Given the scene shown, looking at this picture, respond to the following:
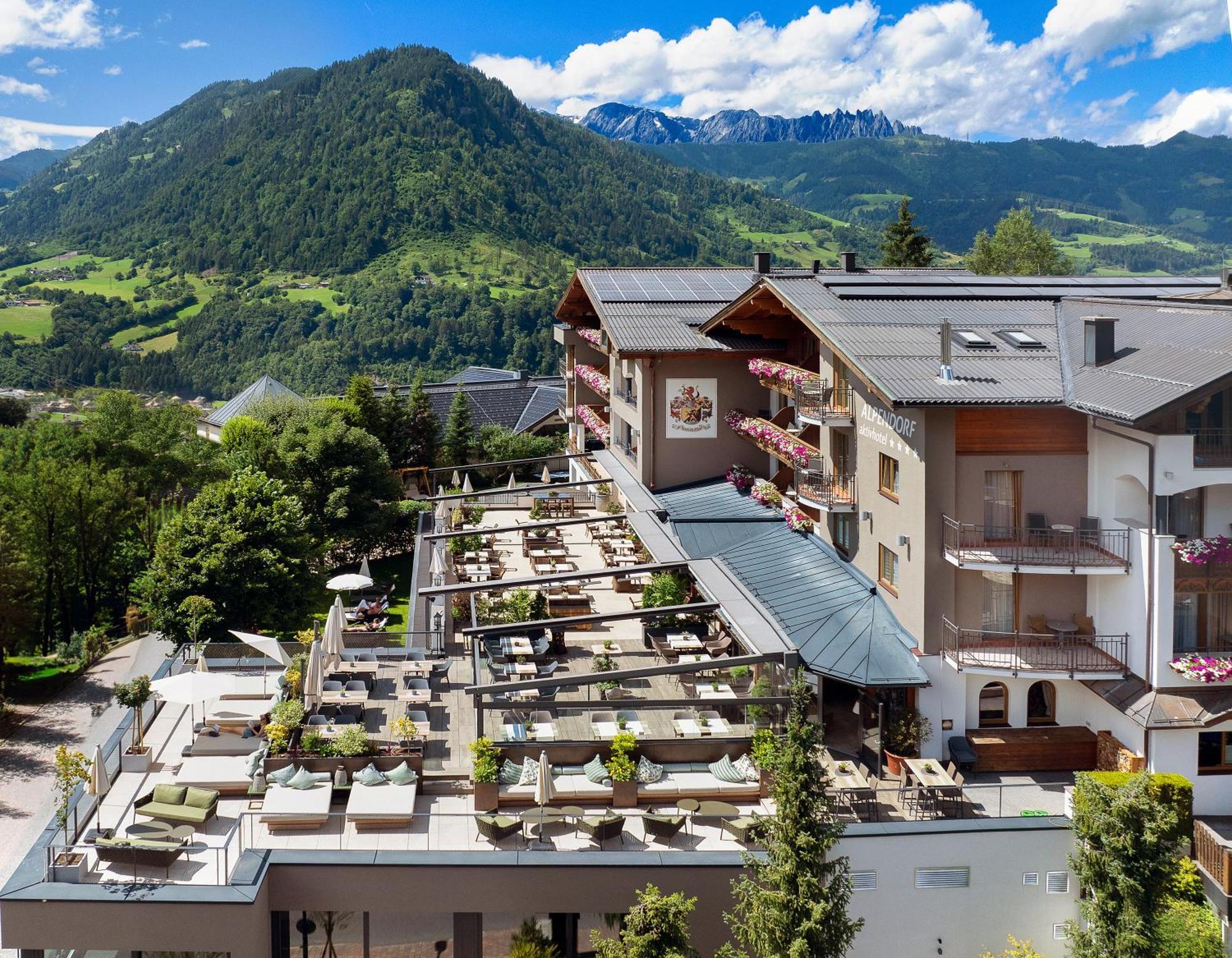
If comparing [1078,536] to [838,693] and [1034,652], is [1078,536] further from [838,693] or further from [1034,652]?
[838,693]

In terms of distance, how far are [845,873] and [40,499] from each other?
39.5m

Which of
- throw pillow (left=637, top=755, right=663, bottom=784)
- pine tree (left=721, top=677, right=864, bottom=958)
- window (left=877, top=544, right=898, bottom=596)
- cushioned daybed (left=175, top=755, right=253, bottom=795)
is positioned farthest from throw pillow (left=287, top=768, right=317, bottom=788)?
window (left=877, top=544, right=898, bottom=596)

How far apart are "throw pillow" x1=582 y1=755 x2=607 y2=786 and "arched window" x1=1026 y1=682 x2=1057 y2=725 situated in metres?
8.93

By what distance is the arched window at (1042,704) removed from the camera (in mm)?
23047

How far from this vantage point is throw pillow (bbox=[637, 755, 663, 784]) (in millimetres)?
19719

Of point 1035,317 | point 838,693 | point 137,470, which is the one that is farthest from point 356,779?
point 137,470

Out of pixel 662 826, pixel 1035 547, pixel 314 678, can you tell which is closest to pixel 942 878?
pixel 662 826

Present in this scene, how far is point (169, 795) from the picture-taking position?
19.1 m

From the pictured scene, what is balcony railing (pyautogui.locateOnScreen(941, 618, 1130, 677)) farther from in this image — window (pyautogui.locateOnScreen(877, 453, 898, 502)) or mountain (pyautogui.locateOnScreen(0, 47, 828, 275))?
mountain (pyautogui.locateOnScreen(0, 47, 828, 275))

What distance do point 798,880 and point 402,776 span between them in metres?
7.21

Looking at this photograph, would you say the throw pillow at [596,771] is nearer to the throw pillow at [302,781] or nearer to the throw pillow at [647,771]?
the throw pillow at [647,771]

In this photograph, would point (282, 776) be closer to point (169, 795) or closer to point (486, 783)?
point (169, 795)

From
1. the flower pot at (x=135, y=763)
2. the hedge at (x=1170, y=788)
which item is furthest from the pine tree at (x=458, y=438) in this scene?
the hedge at (x=1170, y=788)

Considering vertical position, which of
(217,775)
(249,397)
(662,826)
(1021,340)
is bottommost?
(662,826)
